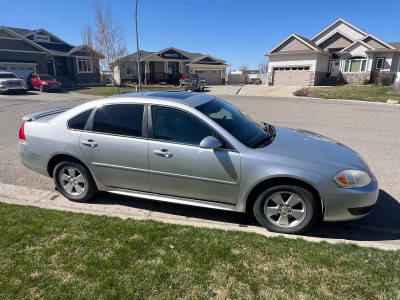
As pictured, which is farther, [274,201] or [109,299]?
[274,201]

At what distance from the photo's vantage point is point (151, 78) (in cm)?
4053

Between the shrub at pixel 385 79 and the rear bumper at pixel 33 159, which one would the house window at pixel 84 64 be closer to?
the shrub at pixel 385 79

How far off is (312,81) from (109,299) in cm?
3497

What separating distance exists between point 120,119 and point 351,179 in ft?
9.63

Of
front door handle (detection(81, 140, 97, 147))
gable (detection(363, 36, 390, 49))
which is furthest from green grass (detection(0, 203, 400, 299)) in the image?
gable (detection(363, 36, 390, 49))

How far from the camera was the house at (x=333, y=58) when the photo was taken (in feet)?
103

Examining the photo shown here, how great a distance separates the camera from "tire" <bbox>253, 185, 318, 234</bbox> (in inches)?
125

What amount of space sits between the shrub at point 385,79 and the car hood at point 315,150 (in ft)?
105

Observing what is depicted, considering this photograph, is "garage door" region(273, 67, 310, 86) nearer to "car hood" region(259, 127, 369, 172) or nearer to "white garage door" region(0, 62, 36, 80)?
"white garage door" region(0, 62, 36, 80)

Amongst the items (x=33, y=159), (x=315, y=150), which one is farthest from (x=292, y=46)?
(x=33, y=159)

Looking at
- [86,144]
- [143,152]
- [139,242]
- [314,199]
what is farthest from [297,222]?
[86,144]

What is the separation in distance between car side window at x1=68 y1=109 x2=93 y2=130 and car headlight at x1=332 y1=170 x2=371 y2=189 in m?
3.28

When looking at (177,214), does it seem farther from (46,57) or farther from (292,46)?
(46,57)

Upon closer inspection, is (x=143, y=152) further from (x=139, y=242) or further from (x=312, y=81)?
(x=312, y=81)
